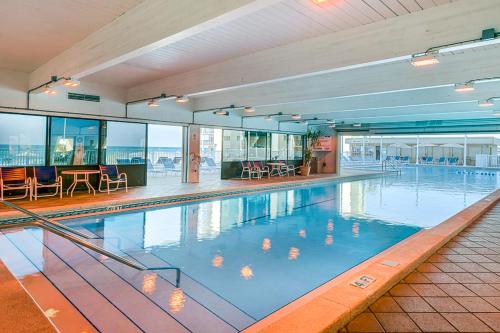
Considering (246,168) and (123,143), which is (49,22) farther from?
(246,168)

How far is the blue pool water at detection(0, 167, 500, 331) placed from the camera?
10.6 feet

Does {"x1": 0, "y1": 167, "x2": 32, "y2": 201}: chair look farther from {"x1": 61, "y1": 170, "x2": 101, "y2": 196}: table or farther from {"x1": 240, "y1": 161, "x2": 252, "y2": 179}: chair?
{"x1": 240, "y1": 161, "x2": 252, "y2": 179}: chair

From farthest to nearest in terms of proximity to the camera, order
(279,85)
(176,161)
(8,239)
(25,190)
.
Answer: (176,161)
(279,85)
(25,190)
(8,239)

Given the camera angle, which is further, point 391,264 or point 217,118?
point 217,118

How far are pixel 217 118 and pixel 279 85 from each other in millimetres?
4028

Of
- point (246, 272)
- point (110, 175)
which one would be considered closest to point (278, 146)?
point (110, 175)

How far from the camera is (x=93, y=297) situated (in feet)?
9.45

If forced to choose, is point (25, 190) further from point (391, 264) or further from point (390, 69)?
point (390, 69)

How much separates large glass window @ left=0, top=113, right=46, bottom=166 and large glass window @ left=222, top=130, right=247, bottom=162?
6.28 meters

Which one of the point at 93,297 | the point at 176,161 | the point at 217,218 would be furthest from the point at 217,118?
the point at 93,297

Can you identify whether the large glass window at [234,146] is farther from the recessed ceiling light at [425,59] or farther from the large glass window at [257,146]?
the recessed ceiling light at [425,59]

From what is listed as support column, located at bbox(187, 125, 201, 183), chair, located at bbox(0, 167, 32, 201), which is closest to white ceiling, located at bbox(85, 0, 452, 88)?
chair, located at bbox(0, 167, 32, 201)

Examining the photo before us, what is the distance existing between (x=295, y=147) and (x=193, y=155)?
6.86 meters

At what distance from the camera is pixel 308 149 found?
1566 centimetres
